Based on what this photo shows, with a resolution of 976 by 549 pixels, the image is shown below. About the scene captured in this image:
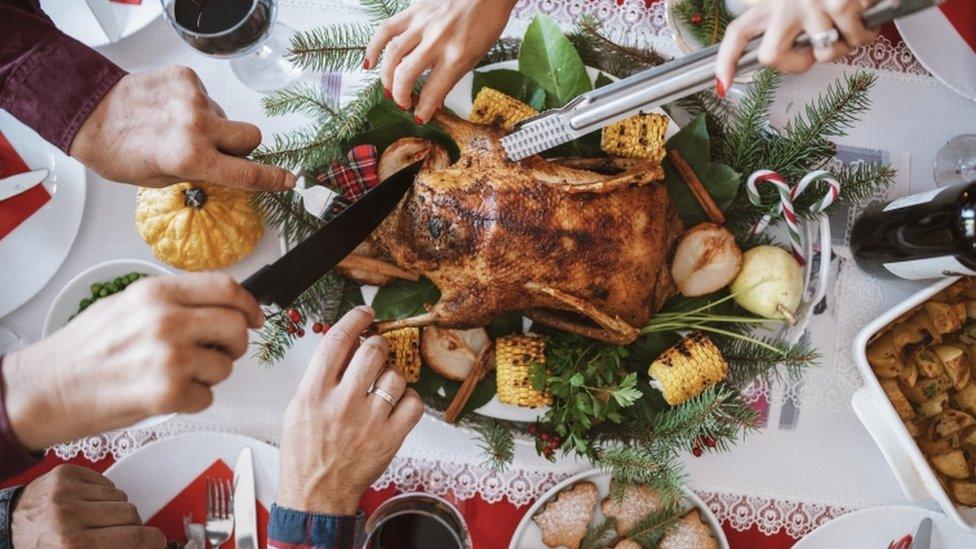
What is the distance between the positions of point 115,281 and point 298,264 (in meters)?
0.38

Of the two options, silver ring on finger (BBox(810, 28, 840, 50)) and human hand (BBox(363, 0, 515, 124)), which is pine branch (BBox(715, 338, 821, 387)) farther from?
human hand (BBox(363, 0, 515, 124))

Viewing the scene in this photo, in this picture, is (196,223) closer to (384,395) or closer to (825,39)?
(384,395)

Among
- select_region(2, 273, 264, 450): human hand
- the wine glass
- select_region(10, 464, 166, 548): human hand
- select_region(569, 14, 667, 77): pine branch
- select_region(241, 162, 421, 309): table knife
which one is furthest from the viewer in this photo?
the wine glass

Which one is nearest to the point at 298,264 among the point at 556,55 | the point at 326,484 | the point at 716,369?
the point at 326,484

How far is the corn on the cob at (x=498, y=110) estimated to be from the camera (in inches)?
46.4

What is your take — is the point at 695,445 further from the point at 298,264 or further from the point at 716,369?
the point at 298,264

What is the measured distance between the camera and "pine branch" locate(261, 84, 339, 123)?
121 centimetres

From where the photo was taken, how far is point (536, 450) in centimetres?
127

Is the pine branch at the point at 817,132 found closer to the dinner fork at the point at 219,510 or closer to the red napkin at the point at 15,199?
the dinner fork at the point at 219,510

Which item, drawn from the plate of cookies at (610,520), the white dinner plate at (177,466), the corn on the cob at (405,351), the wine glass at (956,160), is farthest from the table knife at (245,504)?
the wine glass at (956,160)

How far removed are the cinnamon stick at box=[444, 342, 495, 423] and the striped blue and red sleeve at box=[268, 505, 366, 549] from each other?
24 centimetres

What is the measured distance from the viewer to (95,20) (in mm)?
1291

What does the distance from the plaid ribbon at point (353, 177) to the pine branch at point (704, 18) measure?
1.98 ft

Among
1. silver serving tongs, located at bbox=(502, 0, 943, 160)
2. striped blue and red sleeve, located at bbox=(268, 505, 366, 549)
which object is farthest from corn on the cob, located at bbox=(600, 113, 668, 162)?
striped blue and red sleeve, located at bbox=(268, 505, 366, 549)
